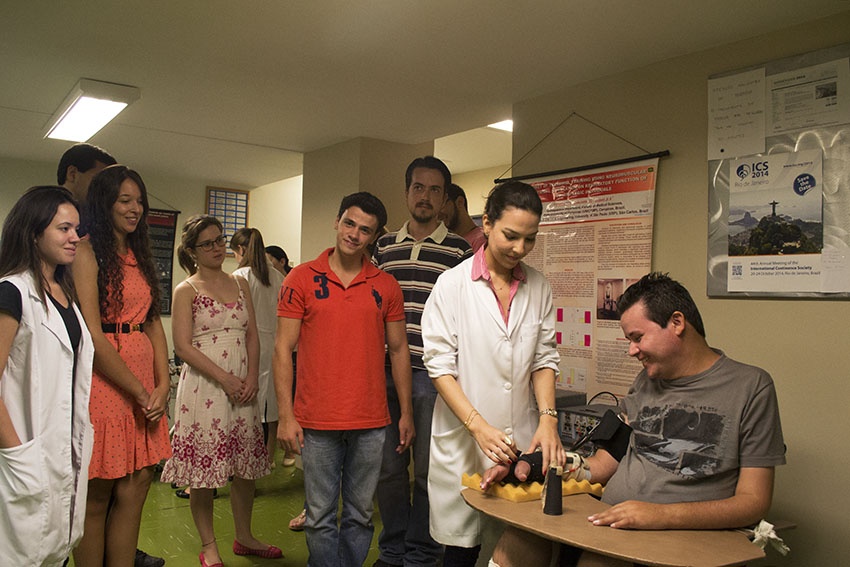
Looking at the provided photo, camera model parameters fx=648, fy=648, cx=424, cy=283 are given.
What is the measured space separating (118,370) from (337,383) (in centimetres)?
77

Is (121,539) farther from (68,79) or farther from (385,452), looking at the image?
(68,79)

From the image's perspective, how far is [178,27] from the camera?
2904mm

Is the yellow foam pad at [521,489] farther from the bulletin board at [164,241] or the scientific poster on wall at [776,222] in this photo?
the bulletin board at [164,241]

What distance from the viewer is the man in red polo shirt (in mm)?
2453

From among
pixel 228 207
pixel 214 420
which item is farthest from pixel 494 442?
pixel 228 207

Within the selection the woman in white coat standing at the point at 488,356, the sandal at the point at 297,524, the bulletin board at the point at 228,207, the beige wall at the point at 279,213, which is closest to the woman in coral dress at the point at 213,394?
the sandal at the point at 297,524

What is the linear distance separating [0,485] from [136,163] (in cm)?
511

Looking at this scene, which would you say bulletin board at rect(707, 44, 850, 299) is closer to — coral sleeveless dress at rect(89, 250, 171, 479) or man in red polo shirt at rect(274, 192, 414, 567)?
man in red polo shirt at rect(274, 192, 414, 567)

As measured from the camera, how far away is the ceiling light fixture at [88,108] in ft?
12.3

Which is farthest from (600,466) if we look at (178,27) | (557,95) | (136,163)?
(136,163)

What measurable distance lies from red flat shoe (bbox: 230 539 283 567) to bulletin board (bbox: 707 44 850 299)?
8.16ft

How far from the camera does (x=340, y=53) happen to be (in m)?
3.18

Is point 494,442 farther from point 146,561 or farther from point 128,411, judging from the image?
point 146,561

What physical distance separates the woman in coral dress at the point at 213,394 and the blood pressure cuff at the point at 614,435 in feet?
6.05
